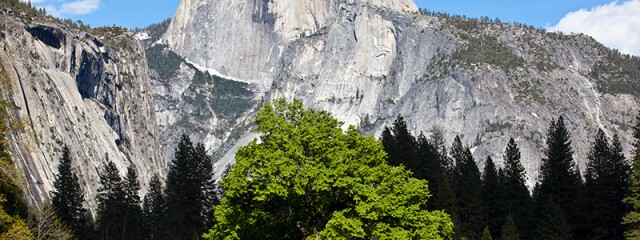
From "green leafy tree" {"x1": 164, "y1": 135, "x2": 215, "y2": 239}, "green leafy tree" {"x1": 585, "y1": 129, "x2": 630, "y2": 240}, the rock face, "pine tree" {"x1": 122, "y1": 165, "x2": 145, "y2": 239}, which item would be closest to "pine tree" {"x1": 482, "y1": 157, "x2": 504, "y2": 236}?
"green leafy tree" {"x1": 585, "y1": 129, "x2": 630, "y2": 240}

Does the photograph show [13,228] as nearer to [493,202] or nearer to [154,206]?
[493,202]

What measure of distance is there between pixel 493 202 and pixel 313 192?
56497mm

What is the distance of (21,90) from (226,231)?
329 feet

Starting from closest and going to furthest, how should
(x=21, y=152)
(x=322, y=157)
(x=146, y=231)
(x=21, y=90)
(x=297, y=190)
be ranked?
(x=297, y=190) → (x=322, y=157) → (x=146, y=231) → (x=21, y=152) → (x=21, y=90)

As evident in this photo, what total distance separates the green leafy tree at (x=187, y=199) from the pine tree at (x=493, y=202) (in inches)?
1148

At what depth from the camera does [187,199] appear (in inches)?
2840

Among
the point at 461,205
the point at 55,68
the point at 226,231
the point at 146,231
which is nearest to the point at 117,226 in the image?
the point at 146,231

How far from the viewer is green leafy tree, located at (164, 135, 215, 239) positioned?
69188mm

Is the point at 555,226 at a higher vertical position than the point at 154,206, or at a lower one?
lower

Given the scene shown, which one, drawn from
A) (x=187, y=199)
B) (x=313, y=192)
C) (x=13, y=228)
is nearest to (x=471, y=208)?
(x=187, y=199)

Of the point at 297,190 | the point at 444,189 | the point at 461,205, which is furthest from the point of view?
the point at 461,205

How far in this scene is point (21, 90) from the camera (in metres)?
119

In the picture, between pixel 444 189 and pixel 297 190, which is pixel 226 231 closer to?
pixel 297 190

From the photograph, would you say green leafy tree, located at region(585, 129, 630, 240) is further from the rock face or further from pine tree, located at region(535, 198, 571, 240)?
the rock face
